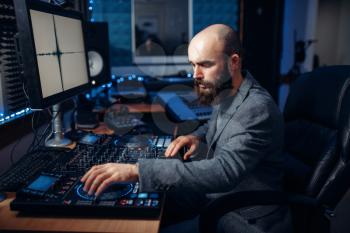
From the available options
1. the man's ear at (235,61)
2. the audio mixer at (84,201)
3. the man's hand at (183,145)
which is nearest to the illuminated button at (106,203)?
the audio mixer at (84,201)

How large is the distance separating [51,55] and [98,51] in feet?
2.95

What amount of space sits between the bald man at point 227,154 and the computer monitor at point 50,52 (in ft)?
1.37

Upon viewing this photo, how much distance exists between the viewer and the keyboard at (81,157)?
3.31 feet

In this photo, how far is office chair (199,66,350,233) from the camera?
0.96m

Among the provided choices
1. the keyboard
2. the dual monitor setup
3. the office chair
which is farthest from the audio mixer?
the dual monitor setup

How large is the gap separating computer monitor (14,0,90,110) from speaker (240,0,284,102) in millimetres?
1775

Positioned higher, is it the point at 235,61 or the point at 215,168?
the point at 235,61

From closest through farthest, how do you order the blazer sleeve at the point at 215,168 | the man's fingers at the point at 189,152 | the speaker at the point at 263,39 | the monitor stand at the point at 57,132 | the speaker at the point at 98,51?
1. the blazer sleeve at the point at 215,168
2. the man's fingers at the point at 189,152
3. the monitor stand at the point at 57,132
4. the speaker at the point at 98,51
5. the speaker at the point at 263,39

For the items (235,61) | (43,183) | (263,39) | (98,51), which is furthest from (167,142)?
(263,39)

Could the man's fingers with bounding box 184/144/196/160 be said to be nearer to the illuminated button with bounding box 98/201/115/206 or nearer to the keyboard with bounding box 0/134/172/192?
the keyboard with bounding box 0/134/172/192

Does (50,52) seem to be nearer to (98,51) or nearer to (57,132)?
(57,132)

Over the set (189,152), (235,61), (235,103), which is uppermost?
(235,61)

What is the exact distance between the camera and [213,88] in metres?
1.11

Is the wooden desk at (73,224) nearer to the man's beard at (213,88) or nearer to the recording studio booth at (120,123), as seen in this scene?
the recording studio booth at (120,123)
